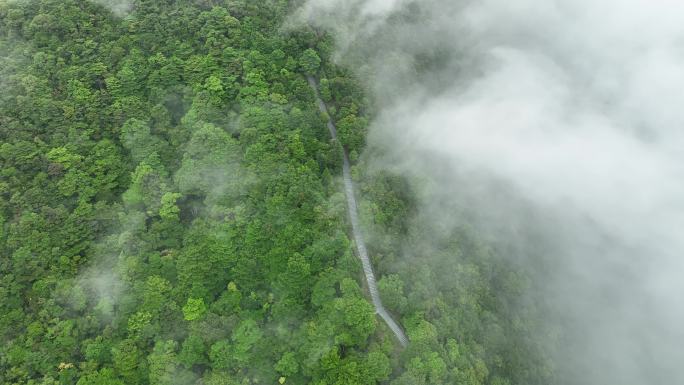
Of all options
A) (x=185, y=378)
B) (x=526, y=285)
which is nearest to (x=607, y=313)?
(x=526, y=285)

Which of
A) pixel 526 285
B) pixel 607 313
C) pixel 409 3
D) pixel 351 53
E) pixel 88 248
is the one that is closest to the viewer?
pixel 88 248

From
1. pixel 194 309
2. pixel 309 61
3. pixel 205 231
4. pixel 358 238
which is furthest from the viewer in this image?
pixel 309 61

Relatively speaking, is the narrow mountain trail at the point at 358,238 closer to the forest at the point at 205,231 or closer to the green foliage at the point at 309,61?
the forest at the point at 205,231

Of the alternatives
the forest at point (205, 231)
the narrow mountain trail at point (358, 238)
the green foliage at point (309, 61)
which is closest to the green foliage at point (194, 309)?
the forest at point (205, 231)

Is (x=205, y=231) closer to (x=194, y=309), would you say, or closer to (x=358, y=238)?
(x=194, y=309)

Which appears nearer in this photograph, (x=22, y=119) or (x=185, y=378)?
(x=185, y=378)

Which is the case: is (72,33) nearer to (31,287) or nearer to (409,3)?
(31,287)

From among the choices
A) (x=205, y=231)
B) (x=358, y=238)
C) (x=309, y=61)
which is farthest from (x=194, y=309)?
(x=309, y=61)
